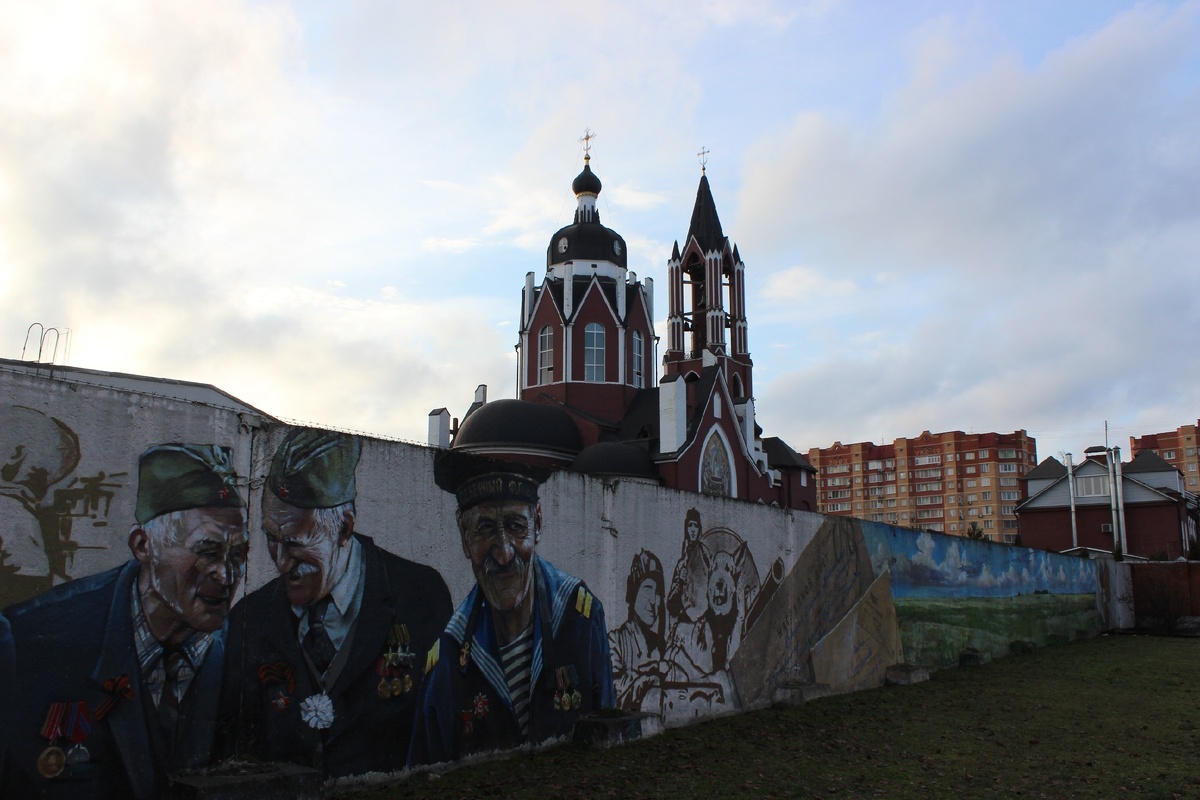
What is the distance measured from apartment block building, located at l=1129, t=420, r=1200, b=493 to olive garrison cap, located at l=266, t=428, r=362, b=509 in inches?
4600

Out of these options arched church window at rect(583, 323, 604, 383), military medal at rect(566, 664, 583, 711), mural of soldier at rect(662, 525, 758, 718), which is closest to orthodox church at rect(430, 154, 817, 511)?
arched church window at rect(583, 323, 604, 383)

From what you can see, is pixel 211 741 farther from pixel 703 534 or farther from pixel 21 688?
pixel 703 534

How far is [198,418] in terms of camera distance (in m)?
6.43

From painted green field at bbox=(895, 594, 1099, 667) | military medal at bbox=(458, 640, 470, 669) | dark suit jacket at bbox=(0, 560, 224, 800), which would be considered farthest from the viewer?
painted green field at bbox=(895, 594, 1099, 667)

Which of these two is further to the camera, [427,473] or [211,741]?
[427,473]

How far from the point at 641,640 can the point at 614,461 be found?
64.8 feet

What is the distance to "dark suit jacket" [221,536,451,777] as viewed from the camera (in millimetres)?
6527

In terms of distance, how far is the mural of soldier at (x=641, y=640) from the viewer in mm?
10227

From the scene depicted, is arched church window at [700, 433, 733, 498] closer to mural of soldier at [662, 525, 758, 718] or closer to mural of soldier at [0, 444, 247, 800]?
mural of soldier at [662, 525, 758, 718]

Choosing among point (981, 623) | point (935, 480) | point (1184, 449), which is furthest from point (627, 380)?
point (1184, 449)

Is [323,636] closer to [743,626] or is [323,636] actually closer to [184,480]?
[184,480]

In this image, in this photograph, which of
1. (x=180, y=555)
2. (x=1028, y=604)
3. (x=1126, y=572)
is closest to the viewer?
(x=180, y=555)

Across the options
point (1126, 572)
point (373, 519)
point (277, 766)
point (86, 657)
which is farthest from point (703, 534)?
point (1126, 572)

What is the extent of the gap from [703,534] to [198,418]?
678 cm
